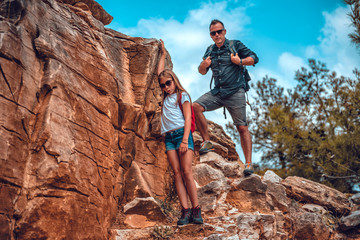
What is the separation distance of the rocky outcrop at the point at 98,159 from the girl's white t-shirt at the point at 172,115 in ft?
1.95

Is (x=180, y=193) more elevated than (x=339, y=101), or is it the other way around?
(x=339, y=101)

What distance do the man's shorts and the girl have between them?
113cm

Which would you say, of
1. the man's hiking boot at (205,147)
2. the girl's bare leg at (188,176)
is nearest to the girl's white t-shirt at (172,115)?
the girl's bare leg at (188,176)

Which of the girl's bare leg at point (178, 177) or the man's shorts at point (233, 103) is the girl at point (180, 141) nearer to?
the girl's bare leg at point (178, 177)

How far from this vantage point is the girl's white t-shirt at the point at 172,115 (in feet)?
17.3

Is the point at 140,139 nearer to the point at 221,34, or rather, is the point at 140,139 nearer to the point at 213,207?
the point at 213,207

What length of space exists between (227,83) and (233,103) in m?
0.40

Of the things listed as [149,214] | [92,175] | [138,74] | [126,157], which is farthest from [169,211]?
[138,74]

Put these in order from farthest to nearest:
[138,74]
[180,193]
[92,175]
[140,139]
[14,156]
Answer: [138,74] → [140,139] → [180,193] → [92,175] → [14,156]

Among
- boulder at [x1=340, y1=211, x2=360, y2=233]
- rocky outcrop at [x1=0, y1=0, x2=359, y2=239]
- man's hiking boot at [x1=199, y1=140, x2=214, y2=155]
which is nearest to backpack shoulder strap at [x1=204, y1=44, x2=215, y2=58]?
rocky outcrop at [x1=0, y1=0, x2=359, y2=239]

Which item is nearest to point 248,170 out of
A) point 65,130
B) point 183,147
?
point 183,147

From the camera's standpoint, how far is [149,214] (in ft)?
16.7

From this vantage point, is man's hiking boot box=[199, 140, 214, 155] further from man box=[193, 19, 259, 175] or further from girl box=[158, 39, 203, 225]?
girl box=[158, 39, 203, 225]

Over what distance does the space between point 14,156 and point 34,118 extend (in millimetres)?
568
